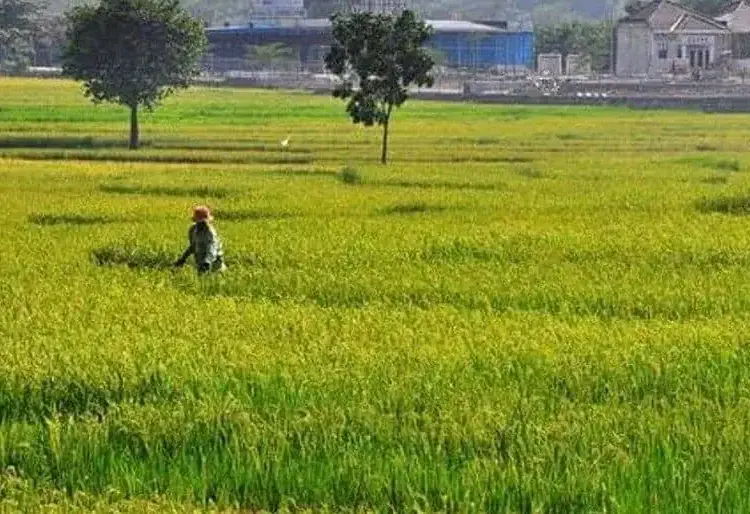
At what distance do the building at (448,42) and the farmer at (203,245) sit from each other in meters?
97.1

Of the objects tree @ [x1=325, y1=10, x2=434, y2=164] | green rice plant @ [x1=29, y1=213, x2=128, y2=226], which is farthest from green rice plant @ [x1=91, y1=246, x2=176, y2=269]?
tree @ [x1=325, y1=10, x2=434, y2=164]

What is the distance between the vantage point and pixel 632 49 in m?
93.9

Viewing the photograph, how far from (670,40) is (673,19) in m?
1.75

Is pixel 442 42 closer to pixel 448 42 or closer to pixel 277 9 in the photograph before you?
pixel 448 42

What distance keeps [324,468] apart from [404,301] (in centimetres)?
557

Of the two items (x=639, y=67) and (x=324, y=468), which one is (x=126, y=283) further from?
(x=639, y=67)

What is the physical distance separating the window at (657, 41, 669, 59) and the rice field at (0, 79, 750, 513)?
2728 inches

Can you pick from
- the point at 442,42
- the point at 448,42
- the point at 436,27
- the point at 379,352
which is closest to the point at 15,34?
the point at 436,27

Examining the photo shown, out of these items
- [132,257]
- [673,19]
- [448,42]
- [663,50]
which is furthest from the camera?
[448,42]

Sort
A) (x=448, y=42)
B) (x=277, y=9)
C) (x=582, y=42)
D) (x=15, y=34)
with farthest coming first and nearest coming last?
(x=277, y=9) < (x=448, y=42) < (x=582, y=42) < (x=15, y=34)

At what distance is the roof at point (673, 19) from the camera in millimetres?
90562

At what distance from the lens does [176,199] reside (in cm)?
2470

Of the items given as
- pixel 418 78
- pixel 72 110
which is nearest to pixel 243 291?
pixel 418 78

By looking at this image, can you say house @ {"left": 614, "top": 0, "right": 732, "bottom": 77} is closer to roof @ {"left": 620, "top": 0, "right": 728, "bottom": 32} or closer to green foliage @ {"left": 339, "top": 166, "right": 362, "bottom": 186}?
roof @ {"left": 620, "top": 0, "right": 728, "bottom": 32}
